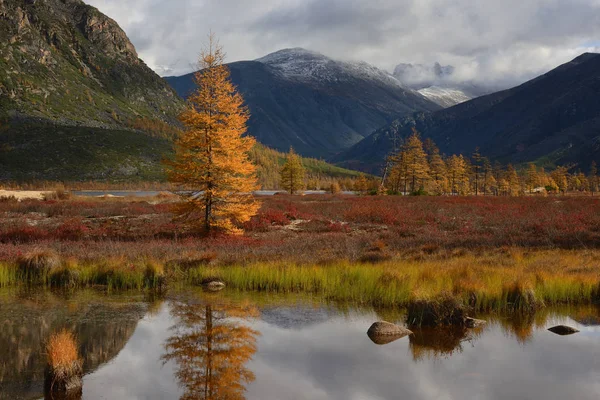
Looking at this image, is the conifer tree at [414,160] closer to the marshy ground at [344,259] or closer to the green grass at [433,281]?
the marshy ground at [344,259]

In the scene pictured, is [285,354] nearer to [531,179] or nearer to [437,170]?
[437,170]

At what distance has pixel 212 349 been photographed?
10.2 m

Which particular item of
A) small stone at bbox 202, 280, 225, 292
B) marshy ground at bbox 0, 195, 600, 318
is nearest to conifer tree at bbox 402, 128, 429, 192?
marshy ground at bbox 0, 195, 600, 318

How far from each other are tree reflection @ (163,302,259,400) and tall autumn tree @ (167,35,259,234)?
490 inches

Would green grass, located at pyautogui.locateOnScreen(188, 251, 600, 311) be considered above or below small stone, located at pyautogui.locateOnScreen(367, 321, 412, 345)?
above

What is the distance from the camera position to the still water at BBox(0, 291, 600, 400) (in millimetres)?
8320

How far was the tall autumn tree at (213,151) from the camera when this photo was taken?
83.1 ft

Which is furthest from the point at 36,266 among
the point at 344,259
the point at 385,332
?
the point at 385,332

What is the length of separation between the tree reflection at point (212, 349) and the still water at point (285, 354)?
0.08ft

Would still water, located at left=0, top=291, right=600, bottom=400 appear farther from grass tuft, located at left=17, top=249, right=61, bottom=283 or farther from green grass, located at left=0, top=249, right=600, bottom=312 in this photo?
grass tuft, located at left=17, top=249, right=61, bottom=283

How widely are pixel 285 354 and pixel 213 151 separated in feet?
57.2

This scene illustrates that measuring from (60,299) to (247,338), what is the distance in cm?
669

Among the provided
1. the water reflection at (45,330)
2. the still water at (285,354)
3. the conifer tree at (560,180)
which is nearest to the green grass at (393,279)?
the still water at (285,354)

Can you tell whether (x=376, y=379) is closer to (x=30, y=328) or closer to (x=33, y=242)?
(x=30, y=328)
